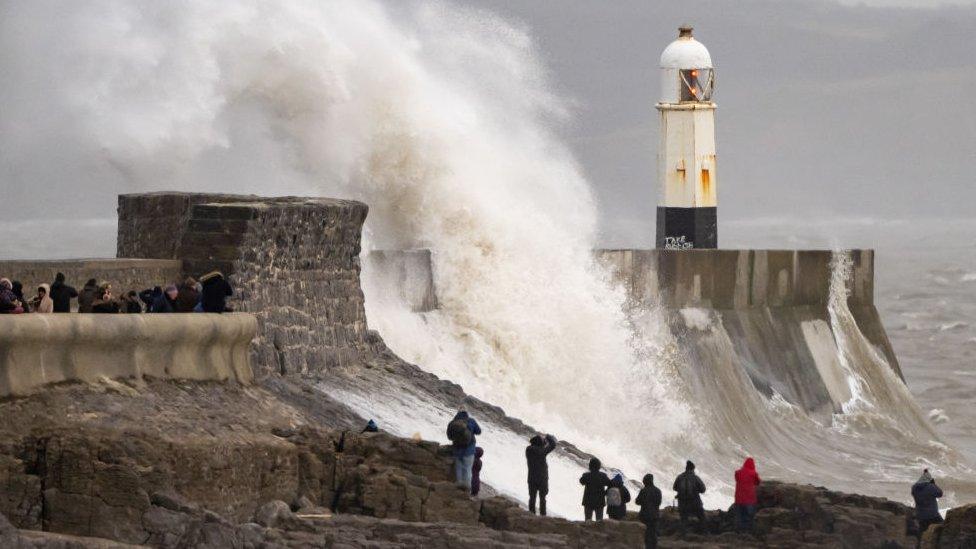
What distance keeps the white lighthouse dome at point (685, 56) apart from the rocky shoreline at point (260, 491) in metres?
11.7

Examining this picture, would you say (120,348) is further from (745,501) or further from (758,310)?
(758,310)

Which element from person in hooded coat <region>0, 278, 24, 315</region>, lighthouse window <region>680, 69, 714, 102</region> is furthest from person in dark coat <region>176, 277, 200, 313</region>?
lighthouse window <region>680, 69, 714, 102</region>

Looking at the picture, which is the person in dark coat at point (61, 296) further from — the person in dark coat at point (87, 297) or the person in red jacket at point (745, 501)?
the person in red jacket at point (745, 501)

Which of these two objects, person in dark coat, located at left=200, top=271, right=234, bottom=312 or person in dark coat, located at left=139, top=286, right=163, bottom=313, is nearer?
person in dark coat, located at left=139, top=286, right=163, bottom=313

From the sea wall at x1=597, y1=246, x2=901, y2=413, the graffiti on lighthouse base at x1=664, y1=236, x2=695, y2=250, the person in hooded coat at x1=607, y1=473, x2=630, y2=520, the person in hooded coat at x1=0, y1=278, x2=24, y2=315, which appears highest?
the graffiti on lighthouse base at x1=664, y1=236, x2=695, y2=250

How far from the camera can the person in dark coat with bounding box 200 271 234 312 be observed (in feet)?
39.9

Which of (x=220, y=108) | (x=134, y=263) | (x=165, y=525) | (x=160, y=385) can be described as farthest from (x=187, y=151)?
(x=165, y=525)

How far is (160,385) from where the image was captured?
11.1 m

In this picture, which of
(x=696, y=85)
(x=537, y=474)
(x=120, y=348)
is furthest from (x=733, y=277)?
(x=120, y=348)

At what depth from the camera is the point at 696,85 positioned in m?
24.0

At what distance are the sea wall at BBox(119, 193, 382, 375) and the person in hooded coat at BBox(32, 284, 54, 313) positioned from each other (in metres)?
1.45

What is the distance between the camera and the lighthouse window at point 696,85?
23.9 meters

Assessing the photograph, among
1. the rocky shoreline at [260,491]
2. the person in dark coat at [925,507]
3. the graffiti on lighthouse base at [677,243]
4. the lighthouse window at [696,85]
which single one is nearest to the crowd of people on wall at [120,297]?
the rocky shoreline at [260,491]

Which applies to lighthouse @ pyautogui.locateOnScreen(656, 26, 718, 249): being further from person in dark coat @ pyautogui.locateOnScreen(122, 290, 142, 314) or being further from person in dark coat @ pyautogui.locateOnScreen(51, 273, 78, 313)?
person in dark coat @ pyautogui.locateOnScreen(51, 273, 78, 313)
